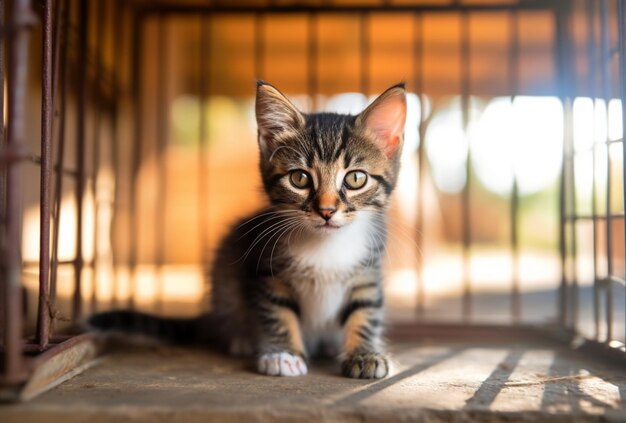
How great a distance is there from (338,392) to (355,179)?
2.34 ft

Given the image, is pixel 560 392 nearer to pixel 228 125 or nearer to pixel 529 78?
pixel 529 78

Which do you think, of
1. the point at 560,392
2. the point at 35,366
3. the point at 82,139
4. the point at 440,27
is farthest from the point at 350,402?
the point at 440,27

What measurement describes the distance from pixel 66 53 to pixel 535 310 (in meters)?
3.10

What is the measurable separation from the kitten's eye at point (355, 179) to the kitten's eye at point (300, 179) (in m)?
0.13

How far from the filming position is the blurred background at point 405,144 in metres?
2.37

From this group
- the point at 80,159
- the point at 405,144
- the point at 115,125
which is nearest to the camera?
the point at 80,159

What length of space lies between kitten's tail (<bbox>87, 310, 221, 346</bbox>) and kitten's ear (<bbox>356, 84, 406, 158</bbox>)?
1.06 meters

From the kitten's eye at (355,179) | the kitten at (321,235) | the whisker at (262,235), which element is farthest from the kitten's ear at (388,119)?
the whisker at (262,235)

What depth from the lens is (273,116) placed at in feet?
6.53

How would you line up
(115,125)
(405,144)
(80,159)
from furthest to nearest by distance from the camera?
(115,125), (405,144), (80,159)

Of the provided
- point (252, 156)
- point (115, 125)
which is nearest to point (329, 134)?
point (115, 125)

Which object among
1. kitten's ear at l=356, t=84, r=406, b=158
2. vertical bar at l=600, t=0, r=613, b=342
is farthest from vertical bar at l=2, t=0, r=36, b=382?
vertical bar at l=600, t=0, r=613, b=342

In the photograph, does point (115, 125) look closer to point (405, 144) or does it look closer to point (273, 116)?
point (273, 116)

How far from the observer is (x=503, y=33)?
4.79 meters
